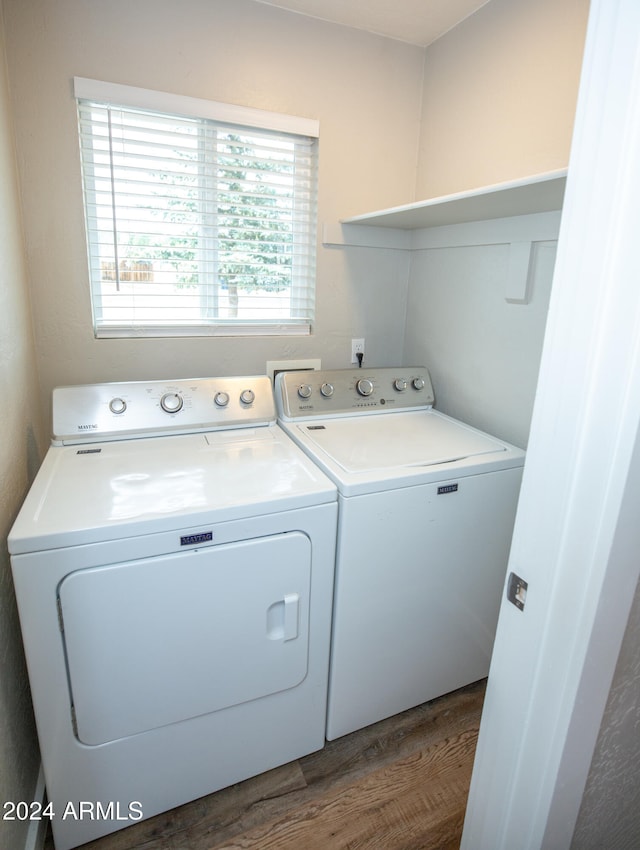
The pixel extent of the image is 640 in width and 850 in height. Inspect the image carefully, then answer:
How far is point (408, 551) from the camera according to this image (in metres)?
1.44

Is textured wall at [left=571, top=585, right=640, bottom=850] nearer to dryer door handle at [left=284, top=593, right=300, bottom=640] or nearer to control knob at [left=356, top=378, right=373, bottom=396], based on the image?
dryer door handle at [left=284, top=593, right=300, bottom=640]

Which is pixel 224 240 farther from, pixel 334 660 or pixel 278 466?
pixel 334 660

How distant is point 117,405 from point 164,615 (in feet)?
2.36

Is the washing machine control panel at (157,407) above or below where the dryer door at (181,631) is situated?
above

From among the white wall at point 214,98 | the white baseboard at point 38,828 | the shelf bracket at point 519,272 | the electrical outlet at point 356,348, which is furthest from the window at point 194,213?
the white baseboard at point 38,828

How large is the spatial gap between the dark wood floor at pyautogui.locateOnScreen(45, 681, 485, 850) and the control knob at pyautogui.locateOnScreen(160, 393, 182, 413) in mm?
1159

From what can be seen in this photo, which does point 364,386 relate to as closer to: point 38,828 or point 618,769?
point 618,769

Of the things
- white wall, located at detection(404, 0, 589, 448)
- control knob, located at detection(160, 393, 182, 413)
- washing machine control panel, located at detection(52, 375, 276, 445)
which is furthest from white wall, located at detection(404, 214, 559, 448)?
control knob, located at detection(160, 393, 182, 413)

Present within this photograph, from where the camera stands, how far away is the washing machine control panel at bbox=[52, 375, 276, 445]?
153 centimetres

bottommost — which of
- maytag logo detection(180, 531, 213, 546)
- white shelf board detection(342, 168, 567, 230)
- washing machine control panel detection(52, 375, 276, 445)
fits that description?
maytag logo detection(180, 531, 213, 546)

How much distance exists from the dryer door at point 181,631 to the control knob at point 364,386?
2.65ft

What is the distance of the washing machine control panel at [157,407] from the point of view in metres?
1.53

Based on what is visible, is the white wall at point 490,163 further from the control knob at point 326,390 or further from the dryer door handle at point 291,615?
the dryer door handle at point 291,615

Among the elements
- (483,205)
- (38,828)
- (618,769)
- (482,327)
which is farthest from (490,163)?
(38,828)
